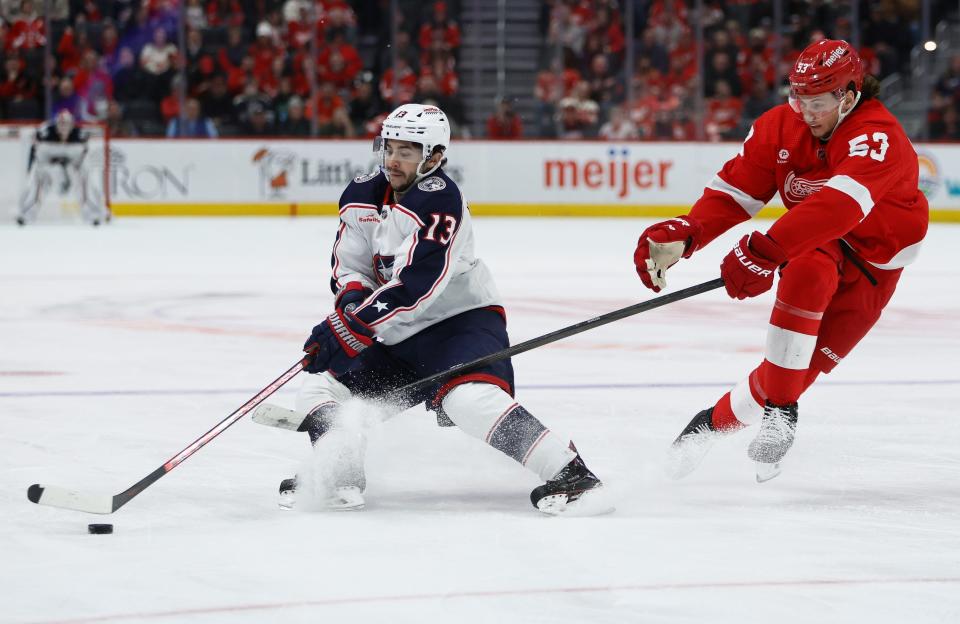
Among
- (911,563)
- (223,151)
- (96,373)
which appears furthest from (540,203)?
(911,563)

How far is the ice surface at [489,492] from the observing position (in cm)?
218

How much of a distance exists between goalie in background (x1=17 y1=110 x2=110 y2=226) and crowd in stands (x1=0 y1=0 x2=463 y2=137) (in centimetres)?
83

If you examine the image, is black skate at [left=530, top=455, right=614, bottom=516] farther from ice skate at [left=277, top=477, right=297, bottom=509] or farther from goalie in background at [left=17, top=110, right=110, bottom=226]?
goalie in background at [left=17, top=110, right=110, bottom=226]

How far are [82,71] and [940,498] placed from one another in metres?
11.2

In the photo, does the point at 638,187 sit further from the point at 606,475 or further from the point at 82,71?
the point at 606,475

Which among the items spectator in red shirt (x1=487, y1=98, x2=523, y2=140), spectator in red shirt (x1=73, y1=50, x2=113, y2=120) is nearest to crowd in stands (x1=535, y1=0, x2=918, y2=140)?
spectator in red shirt (x1=487, y1=98, x2=523, y2=140)

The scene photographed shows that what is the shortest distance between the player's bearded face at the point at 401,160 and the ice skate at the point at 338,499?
64 centimetres

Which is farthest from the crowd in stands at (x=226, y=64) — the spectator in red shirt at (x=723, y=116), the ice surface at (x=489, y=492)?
the ice surface at (x=489, y=492)

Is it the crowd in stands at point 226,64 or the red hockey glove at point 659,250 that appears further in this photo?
the crowd in stands at point 226,64

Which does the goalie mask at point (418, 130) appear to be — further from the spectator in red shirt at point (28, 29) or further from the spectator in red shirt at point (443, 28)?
the spectator in red shirt at point (28, 29)

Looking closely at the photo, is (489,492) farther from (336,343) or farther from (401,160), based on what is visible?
(401,160)

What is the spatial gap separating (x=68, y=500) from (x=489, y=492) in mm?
874

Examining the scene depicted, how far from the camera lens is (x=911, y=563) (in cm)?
239

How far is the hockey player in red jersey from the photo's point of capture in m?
2.89
